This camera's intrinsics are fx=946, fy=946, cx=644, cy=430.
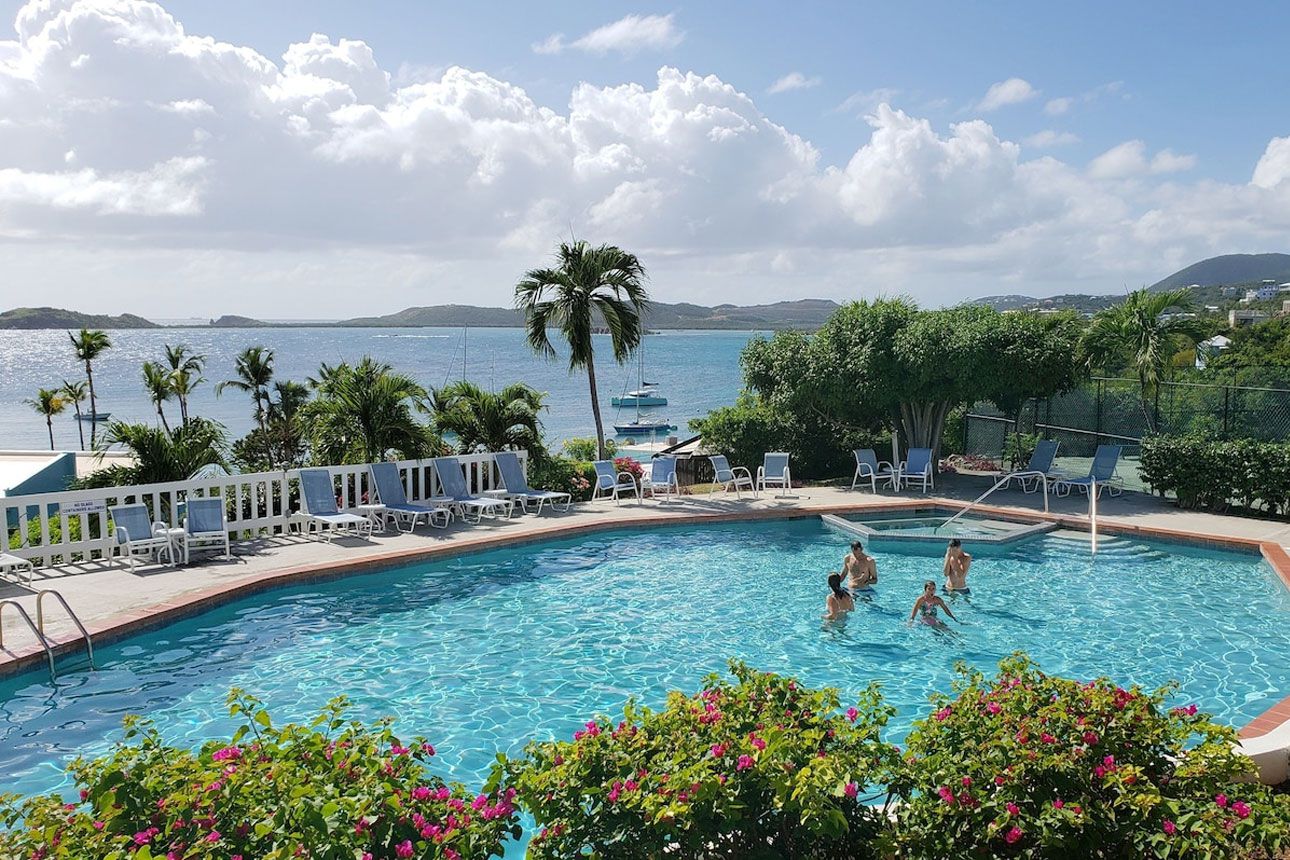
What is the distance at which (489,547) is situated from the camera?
13.4m

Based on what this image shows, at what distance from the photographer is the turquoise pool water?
7.83m

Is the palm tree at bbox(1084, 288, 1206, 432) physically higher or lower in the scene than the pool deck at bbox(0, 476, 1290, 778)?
higher

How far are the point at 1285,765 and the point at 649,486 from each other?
12.3 metres

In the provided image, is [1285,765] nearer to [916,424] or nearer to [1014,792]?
[1014,792]

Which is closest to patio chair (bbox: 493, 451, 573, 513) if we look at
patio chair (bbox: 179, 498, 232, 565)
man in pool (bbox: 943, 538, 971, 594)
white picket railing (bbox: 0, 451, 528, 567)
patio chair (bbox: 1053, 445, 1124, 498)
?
white picket railing (bbox: 0, 451, 528, 567)

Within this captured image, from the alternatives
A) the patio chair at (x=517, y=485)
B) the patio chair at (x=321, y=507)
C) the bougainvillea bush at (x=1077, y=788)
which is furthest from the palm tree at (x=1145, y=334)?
the bougainvillea bush at (x=1077, y=788)

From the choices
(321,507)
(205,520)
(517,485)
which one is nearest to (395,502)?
(321,507)

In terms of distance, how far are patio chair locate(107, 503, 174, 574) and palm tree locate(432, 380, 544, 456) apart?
591 cm

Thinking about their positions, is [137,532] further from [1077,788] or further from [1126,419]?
[1126,419]

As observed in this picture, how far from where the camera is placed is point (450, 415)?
1684 centimetres

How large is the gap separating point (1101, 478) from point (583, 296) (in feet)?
32.8

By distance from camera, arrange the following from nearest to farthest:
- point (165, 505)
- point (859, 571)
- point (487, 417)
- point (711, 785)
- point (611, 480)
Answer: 1. point (711, 785)
2. point (859, 571)
3. point (165, 505)
4. point (487, 417)
5. point (611, 480)

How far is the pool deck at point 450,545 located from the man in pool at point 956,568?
12.5 feet

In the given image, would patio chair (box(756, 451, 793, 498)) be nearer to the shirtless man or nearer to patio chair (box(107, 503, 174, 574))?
the shirtless man
